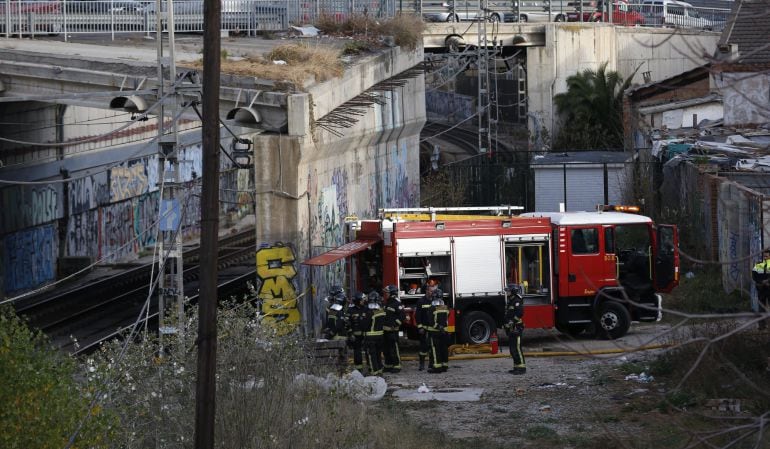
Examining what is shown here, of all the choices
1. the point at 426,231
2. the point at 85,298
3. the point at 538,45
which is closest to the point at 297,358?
the point at 426,231

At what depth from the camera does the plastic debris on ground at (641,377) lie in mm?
19312

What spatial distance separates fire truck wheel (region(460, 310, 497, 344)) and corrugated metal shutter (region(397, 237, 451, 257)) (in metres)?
1.31

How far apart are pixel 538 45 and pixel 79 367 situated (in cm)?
3960

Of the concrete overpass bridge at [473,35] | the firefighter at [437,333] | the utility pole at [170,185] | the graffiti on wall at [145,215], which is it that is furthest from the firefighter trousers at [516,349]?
the concrete overpass bridge at [473,35]

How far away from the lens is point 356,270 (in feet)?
76.6

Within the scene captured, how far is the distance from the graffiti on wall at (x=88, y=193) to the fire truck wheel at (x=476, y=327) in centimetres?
1751

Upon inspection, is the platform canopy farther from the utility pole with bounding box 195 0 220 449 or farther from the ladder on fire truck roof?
the utility pole with bounding box 195 0 220 449

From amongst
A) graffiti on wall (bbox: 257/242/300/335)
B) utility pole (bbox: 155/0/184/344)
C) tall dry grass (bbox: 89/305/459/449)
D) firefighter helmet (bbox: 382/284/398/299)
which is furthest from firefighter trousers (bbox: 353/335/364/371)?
tall dry grass (bbox: 89/305/459/449)

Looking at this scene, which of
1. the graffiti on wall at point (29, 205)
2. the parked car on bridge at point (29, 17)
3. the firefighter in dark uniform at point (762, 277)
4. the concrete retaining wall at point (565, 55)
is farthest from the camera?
the concrete retaining wall at point (565, 55)

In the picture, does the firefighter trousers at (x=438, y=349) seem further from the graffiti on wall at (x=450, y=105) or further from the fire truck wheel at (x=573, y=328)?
the graffiti on wall at (x=450, y=105)

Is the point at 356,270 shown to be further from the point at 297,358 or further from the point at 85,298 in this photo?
the point at 85,298

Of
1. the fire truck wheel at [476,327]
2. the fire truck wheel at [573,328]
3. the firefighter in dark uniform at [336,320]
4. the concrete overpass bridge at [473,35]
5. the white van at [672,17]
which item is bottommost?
the fire truck wheel at [573,328]

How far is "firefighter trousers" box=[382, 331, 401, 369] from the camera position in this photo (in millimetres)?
20812

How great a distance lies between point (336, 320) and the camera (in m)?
20.7
